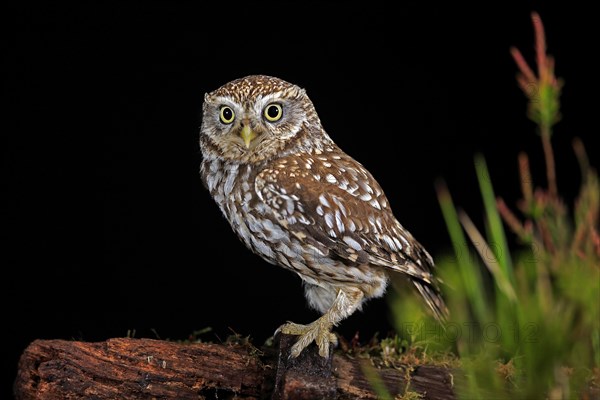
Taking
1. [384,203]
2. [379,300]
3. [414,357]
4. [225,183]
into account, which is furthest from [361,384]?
[225,183]

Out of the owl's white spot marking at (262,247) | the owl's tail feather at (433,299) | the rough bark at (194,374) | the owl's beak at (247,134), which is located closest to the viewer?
the rough bark at (194,374)

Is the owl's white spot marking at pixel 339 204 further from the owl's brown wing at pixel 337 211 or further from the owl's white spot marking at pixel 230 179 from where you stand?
the owl's white spot marking at pixel 230 179

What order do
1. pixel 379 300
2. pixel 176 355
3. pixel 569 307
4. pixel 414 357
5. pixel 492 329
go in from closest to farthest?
pixel 569 307 → pixel 492 329 → pixel 176 355 → pixel 414 357 → pixel 379 300

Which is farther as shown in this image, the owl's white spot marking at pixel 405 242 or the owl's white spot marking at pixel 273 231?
the owl's white spot marking at pixel 405 242

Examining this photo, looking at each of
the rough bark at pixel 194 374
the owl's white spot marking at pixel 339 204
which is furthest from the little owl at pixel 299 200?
the rough bark at pixel 194 374

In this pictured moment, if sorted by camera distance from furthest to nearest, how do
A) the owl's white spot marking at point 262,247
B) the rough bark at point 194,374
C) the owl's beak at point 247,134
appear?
the owl's white spot marking at point 262,247
the owl's beak at point 247,134
the rough bark at point 194,374

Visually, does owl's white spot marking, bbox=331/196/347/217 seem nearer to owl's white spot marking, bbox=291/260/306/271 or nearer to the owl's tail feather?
owl's white spot marking, bbox=291/260/306/271

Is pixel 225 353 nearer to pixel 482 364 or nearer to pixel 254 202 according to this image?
pixel 254 202

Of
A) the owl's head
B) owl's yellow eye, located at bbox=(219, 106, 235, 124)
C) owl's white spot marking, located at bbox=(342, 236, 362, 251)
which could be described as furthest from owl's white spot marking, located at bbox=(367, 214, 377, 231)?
owl's yellow eye, located at bbox=(219, 106, 235, 124)
